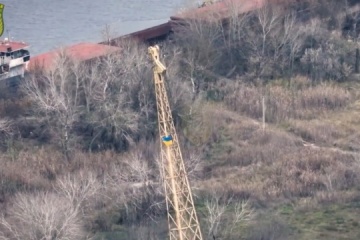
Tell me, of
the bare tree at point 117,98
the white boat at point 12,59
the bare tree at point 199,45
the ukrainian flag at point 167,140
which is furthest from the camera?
the bare tree at point 199,45

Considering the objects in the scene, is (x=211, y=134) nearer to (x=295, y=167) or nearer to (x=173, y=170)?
(x=295, y=167)

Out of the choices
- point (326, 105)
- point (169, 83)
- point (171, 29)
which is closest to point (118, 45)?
point (171, 29)

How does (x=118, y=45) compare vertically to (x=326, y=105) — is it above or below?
above

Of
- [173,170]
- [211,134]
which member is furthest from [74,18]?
[173,170]

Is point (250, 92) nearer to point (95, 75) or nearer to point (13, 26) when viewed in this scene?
point (95, 75)

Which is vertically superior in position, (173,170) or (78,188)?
(173,170)

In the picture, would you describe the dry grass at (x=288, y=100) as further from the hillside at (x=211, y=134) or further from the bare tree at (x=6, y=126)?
the bare tree at (x=6, y=126)

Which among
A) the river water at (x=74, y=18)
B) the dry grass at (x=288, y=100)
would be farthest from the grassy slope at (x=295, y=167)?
the river water at (x=74, y=18)
